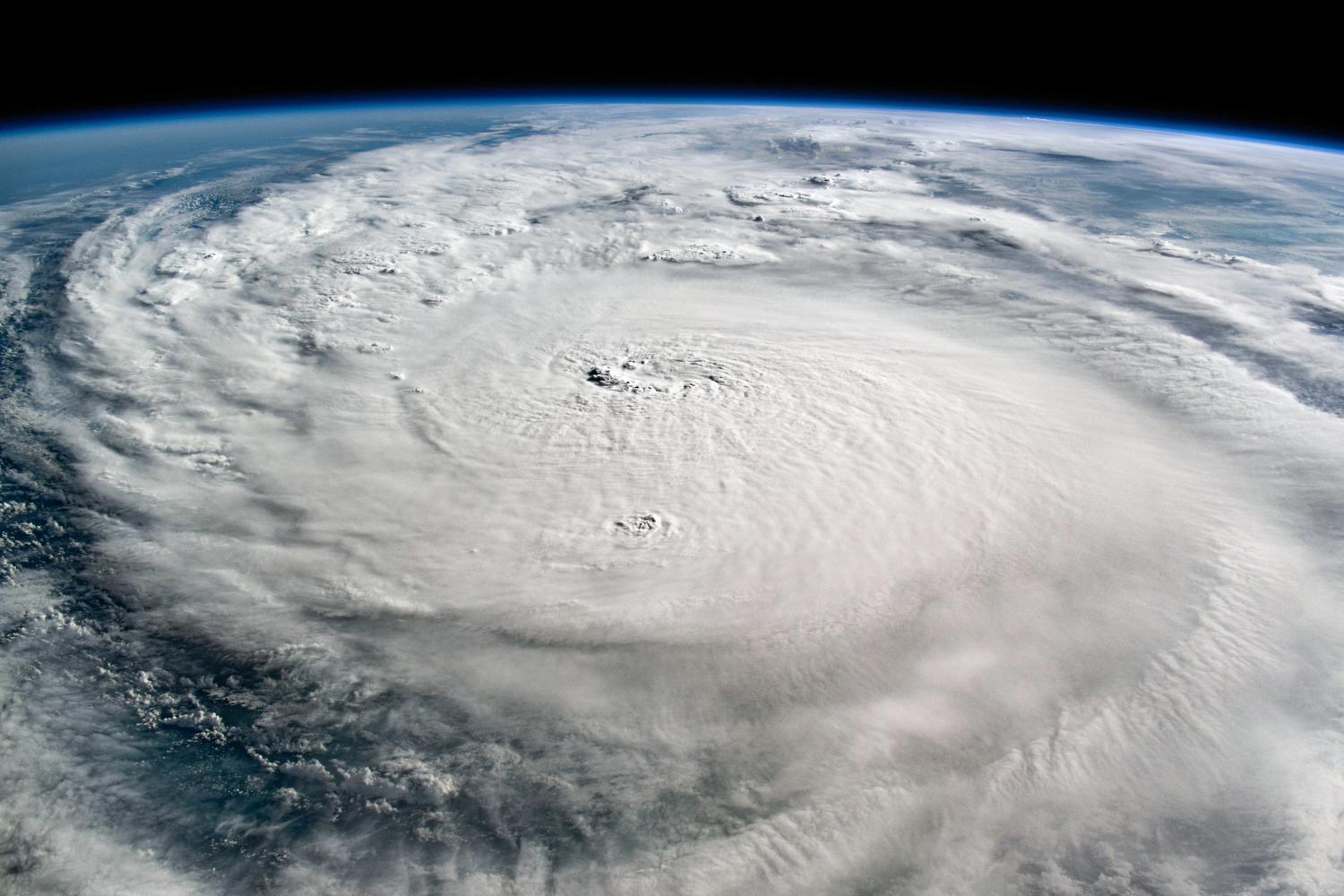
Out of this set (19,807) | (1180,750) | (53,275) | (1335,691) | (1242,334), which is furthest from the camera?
(53,275)

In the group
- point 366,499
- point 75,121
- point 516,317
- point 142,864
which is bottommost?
point 142,864

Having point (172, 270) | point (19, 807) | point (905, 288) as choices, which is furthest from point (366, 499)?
point (905, 288)

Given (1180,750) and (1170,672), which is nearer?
(1180,750)

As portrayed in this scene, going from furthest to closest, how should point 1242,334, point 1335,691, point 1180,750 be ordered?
point 1242,334, point 1335,691, point 1180,750

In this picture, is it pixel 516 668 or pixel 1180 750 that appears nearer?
pixel 1180 750

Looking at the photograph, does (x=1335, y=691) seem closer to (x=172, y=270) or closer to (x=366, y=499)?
(x=366, y=499)

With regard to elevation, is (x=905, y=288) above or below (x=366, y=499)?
above

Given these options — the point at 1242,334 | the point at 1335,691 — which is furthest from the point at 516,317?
the point at 1242,334

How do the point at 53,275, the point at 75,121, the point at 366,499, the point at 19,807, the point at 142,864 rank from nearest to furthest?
the point at 142,864
the point at 19,807
the point at 366,499
the point at 53,275
the point at 75,121

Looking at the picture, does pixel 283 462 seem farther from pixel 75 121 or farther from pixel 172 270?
pixel 75 121
